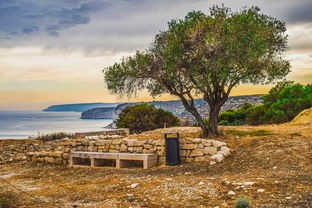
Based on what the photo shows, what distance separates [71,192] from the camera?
1114 cm

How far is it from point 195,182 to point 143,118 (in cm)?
1589

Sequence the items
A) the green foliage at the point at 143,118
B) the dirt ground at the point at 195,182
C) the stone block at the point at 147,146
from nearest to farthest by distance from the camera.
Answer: the dirt ground at the point at 195,182
the stone block at the point at 147,146
the green foliage at the point at 143,118

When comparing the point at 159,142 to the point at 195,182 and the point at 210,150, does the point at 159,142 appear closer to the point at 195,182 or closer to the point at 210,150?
the point at 210,150

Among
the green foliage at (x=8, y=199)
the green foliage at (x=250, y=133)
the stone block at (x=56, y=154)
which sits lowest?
the green foliage at (x=8, y=199)

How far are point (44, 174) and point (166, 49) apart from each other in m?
6.68

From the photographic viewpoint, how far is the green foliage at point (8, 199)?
32.6 ft

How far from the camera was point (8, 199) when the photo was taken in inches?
422

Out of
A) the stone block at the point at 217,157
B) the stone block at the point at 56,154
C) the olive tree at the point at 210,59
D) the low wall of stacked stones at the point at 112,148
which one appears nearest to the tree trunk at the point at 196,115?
the olive tree at the point at 210,59

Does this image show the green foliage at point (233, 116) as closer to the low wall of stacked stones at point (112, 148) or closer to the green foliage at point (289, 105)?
the green foliage at point (289, 105)

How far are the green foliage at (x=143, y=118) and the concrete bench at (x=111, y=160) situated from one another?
9763 mm

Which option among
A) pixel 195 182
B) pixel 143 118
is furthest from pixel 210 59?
pixel 143 118

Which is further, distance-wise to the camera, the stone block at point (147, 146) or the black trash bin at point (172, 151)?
the stone block at point (147, 146)

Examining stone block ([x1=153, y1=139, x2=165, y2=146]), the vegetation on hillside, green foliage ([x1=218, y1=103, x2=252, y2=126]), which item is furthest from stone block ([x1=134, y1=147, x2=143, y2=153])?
green foliage ([x1=218, y1=103, x2=252, y2=126])

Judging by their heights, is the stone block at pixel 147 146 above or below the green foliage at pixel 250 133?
below
